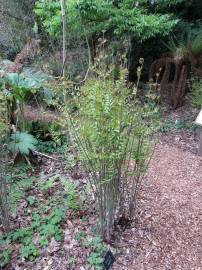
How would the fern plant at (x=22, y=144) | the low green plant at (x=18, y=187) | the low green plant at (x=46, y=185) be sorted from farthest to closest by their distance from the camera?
the fern plant at (x=22, y=144) < the low green plant at (x=46, y=185) < the low green plant at (x=18, y=187)

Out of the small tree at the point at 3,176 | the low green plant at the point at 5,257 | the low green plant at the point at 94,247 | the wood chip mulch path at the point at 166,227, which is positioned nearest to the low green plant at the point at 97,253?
the low green plant at the point at 94,247

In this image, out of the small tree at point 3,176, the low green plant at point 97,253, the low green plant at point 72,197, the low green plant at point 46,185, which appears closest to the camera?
the low green plant at point 97,253

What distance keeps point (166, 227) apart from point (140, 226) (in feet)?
0.81

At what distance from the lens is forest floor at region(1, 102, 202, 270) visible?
271cm

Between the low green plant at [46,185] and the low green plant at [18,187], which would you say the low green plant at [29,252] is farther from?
the low green plant at [46,185]

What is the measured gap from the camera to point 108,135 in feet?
7.57

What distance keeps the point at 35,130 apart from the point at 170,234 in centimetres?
233

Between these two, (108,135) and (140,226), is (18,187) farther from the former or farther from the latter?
(108,135)

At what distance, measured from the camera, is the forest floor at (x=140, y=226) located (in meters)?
2.71

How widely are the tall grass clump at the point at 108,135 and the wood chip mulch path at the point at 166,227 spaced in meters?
0.29

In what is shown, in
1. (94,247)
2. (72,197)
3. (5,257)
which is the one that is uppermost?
(72,197)

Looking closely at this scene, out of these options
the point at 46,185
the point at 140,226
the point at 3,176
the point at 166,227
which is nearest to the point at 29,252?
the point at 3,176

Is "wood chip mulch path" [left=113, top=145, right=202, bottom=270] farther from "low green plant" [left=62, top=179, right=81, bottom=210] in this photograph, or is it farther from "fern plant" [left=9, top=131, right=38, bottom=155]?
"fern plant" [left=9, top=131, right=38, bottom=155]

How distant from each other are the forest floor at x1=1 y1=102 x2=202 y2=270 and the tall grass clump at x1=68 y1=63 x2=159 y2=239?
24cm
